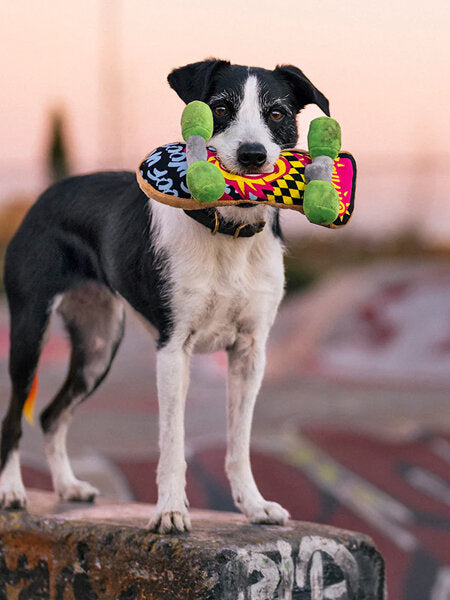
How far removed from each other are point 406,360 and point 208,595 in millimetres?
13298

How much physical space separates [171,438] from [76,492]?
1389 mm

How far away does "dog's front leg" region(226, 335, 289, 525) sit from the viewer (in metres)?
4.49

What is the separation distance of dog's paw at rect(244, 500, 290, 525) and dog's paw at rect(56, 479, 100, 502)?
1.18 m

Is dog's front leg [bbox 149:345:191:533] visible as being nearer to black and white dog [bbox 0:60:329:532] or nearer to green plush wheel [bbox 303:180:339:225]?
black and white dog [bbox 0:60:329:532]

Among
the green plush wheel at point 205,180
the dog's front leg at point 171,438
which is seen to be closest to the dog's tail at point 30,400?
the dog's front leg at point 171,438

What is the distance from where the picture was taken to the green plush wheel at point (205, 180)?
370cm

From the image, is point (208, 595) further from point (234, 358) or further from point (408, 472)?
point (408, 472)

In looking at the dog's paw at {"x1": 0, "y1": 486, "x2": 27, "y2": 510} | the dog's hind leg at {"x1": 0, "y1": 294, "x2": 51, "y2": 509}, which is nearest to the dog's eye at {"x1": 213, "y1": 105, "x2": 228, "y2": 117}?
the dog's hind leg at {"x1": 0, "y1": 294, "x2": 51, "y2": 509}

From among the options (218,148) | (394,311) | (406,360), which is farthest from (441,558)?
(394,311)

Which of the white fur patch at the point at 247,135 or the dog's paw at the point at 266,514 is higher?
the white fur patch at the point at 247,135

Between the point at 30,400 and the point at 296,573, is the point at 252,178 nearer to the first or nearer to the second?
the point at 296,573

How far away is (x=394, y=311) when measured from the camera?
1822 centimetres

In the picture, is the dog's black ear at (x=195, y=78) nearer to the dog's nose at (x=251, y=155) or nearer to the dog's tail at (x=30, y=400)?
the dog's nose at (x=251, y=155)

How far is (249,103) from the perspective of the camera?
12.7ft
